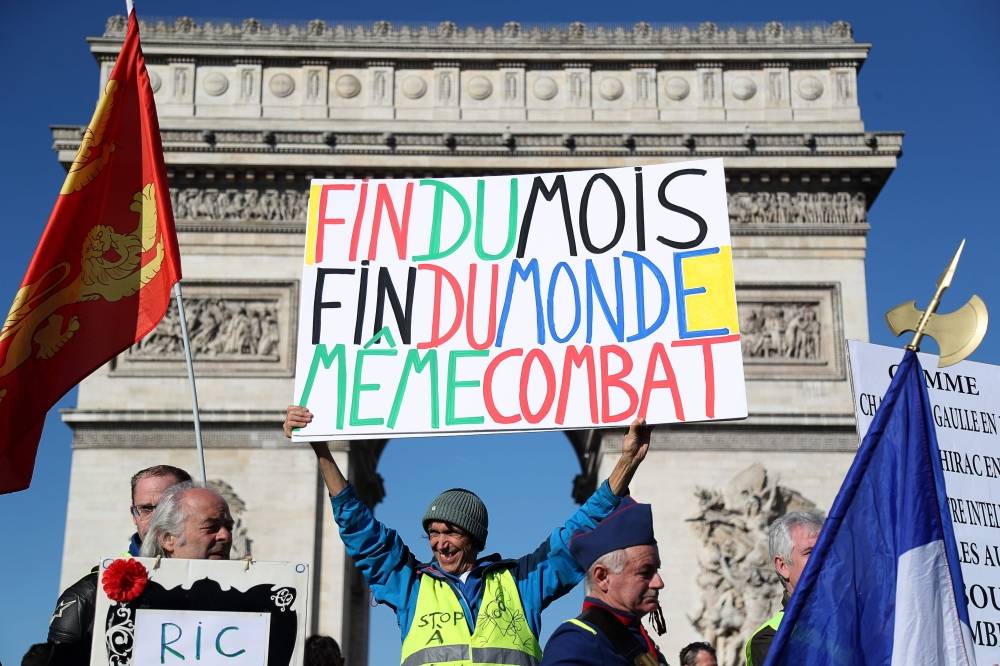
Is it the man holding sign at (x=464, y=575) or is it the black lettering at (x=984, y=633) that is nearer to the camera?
the man holding sign at (x=464, y=575)

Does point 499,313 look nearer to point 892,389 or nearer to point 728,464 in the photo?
point 892,389

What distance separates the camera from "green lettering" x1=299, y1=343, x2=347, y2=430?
17.0 feet

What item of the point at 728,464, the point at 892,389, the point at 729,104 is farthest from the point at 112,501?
the point at 892,389

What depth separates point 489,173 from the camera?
19.1 metres

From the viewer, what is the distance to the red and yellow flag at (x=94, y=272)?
5.71 m

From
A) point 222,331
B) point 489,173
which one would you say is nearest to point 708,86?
point 489,173

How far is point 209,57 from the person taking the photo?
20.4m

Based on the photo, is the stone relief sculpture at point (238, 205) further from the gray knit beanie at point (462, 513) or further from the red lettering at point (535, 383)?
the gray knit beanie at point (462, 513)

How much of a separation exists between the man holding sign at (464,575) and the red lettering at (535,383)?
1.14 feet

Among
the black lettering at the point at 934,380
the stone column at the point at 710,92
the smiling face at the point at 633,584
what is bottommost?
the smiling face at the point at 633,584

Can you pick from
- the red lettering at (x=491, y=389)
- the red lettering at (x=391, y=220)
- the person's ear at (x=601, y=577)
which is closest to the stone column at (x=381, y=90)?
the red lettering at (x=391, y=220)

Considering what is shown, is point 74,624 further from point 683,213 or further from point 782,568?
point 683,213

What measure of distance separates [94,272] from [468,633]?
282 cm

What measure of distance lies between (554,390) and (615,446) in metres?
13.6
